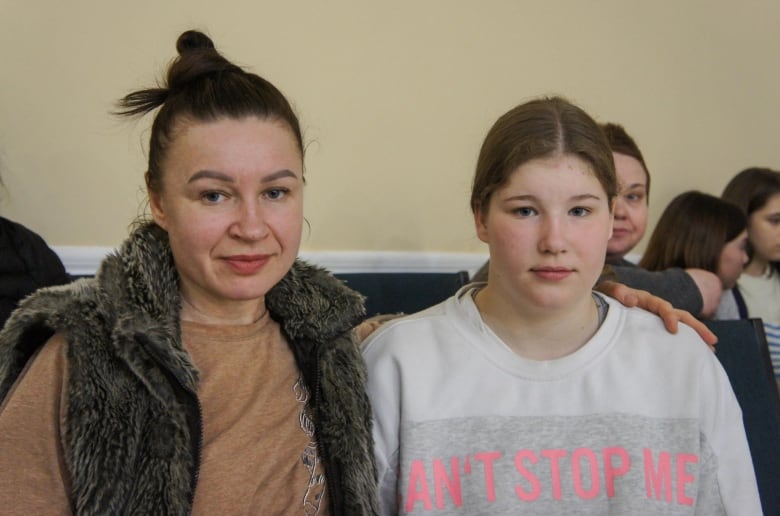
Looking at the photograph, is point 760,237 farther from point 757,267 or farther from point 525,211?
point 525,211

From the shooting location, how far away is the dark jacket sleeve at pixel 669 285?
177 centimetres

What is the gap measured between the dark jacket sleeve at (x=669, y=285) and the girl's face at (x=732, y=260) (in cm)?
72

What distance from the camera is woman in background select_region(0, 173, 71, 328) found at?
5.64ft

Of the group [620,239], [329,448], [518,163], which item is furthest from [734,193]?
[329,448]

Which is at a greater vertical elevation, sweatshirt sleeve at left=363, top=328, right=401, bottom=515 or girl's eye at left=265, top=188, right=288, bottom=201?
girl's eye at left=265, top=188, right=288, bottom=201

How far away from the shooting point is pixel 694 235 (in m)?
2.64

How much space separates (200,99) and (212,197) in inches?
6.4

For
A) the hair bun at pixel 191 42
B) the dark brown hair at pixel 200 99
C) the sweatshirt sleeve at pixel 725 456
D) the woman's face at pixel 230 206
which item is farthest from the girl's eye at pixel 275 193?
the sweatshirt sleeve at pixel 725 456

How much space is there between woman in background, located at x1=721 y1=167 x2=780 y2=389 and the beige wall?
0.88 ft

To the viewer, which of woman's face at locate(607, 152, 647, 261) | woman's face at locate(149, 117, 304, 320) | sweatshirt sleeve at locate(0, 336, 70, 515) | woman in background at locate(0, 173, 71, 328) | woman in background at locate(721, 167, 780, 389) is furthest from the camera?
woman in background at locate(721, 167, 780, 389)

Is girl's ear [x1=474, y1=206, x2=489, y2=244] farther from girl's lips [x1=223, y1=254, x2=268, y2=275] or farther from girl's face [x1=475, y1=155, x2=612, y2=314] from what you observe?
girl's lips [x1=223, y1=254, x2=268, y2=275]

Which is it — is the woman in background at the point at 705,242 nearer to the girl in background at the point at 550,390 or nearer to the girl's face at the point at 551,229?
the girl in background at the point at 550,390

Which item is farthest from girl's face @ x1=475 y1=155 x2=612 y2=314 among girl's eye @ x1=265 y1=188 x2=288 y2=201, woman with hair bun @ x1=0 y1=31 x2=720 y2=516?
girl's eye @ x1=265 y1=188 x2=288 y2=201

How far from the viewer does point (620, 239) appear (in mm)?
2117
